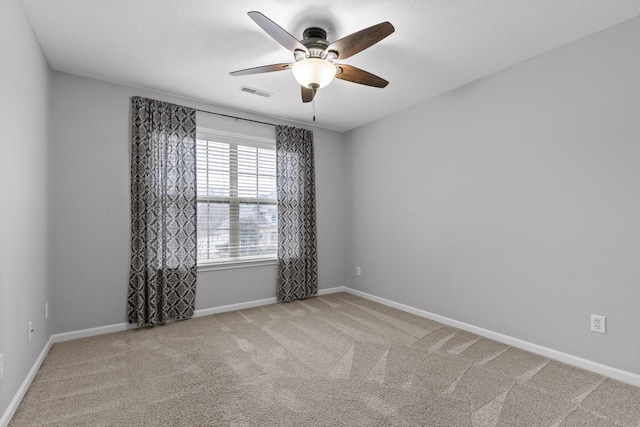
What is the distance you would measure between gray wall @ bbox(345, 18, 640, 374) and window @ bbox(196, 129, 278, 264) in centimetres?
167

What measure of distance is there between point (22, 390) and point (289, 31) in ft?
9.80

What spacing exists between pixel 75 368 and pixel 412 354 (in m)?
2.63

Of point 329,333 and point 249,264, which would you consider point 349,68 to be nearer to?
point 329,333

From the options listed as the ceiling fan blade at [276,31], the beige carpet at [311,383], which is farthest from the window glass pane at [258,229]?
the ceiling fan blade at [276,31]

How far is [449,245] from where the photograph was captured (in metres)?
3.41

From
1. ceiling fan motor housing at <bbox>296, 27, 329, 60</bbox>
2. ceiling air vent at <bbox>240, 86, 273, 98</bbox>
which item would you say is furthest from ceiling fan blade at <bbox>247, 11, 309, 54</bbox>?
ceiling air vent at <bbox>240, 86, 273, 98</bbox>

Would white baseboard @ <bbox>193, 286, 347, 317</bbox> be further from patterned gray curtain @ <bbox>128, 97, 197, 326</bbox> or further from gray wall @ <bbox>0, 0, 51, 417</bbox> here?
gray wall @ <bbox>0, 0, 51, 417</bbox>

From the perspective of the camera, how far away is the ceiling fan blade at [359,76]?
2378 millimetres

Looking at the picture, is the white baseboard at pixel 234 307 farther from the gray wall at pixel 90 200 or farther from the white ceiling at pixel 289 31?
the white ceiling at pixel 289 31

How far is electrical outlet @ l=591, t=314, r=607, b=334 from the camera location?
2.31 metres

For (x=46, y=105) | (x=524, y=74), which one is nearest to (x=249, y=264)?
(x=46, y=105)

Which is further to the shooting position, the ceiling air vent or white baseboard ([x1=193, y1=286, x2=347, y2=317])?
white baseboard ([x1=193, y1=286, x2=347, y2=317])

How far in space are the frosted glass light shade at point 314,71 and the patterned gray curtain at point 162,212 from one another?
1922mm

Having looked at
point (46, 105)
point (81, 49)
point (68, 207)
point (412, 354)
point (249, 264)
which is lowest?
point (412, 354)
